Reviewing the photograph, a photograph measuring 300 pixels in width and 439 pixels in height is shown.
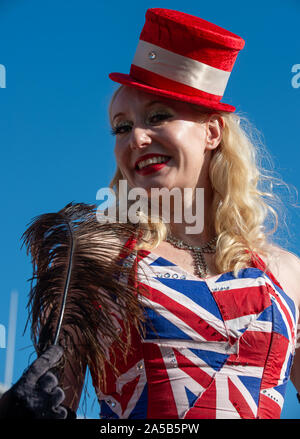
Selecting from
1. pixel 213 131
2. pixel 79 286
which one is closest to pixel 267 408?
pixel 79 286

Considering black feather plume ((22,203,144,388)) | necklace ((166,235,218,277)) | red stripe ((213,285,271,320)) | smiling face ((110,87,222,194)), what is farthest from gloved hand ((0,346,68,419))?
smiling face ((110,87,222,194))

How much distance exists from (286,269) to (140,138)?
1.03 m

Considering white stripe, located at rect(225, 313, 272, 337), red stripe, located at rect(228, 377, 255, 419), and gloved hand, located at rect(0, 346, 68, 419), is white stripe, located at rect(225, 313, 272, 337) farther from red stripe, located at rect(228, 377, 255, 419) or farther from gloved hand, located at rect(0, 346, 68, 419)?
gloved hand, located at rect(0, 346, 68, 419)

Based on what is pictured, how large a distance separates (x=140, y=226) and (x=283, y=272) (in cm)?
78

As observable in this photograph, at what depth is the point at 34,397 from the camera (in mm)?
1975

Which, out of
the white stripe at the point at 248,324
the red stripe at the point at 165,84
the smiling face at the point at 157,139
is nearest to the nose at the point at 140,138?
the smiling face at the point at 157,139

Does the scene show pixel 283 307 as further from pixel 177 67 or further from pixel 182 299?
pixel 177 67

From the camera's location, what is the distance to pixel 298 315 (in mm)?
3164

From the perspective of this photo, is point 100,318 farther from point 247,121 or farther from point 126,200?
point 247,121

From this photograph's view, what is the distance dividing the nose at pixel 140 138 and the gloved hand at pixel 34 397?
1.36m

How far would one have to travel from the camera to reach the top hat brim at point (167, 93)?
303cm

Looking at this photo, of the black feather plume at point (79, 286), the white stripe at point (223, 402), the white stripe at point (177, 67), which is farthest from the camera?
the white stripe at point (177, 67)

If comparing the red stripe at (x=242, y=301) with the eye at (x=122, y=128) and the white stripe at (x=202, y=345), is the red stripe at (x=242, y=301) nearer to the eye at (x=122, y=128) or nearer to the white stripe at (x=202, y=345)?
the white stripe at (x=202, y=345)
